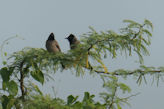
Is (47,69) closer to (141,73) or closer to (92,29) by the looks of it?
(92,29)

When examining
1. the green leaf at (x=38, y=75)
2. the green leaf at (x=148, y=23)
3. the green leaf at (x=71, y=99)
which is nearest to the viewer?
the green leaf at (x=148, y=23)

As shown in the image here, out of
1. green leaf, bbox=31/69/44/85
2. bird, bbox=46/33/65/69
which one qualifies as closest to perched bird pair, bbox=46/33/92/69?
bird, bbox=46/33/65/69

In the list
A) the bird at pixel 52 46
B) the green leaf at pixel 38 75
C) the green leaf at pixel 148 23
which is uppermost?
the green leaf at pixel 148 23

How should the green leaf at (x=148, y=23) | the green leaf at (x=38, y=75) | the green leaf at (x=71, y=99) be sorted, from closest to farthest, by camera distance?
the green leaf at (x=148, y=23) < the green leaf at (x=38, y=75) < the green leaf at (x=71, y=99)

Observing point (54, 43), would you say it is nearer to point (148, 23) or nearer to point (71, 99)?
point (71, 99)

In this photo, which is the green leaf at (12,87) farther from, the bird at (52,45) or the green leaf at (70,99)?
the green leaf at (70,99)

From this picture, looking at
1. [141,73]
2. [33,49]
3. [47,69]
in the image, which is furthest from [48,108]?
[141,73]

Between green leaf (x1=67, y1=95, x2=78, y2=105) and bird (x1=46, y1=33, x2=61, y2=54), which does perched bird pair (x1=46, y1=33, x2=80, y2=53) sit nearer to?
bird (x1=46, y1=33, x2=61, y2=54)

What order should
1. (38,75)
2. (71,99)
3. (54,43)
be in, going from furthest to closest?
(71,99) → (54,43) → (38,75)

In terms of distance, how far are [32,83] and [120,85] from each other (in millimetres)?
1581

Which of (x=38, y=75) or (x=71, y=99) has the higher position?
(x=38, y=75)

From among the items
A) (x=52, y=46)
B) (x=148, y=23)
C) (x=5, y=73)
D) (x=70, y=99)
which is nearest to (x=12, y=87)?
(x=5, y=73)

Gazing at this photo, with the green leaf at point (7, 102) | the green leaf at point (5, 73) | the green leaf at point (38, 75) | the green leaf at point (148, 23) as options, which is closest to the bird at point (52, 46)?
the green leaf at point (38, 75)

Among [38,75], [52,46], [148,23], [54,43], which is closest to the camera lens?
[148,23]
